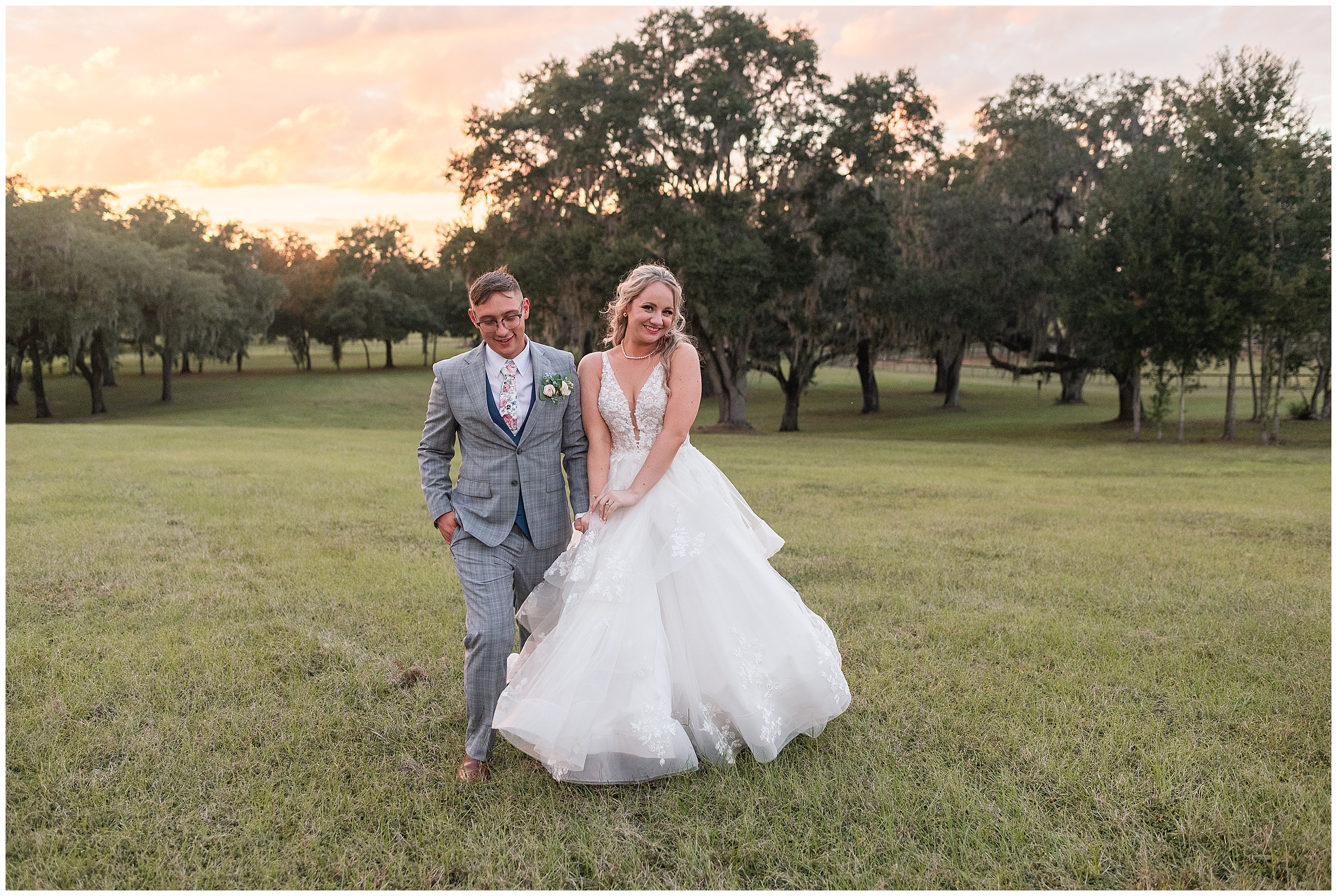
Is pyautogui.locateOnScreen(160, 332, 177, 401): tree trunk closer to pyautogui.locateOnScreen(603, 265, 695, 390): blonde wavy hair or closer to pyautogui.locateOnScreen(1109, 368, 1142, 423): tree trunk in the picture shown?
pyautogui.locateOnScreen(1109, 368, 1142, 423): tree trunk

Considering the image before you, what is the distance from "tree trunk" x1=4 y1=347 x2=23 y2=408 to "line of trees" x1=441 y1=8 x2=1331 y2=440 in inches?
797

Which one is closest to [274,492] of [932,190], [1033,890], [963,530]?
[963,530]

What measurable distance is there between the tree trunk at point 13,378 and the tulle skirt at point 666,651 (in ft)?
127

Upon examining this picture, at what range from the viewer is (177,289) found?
3522 centimetres

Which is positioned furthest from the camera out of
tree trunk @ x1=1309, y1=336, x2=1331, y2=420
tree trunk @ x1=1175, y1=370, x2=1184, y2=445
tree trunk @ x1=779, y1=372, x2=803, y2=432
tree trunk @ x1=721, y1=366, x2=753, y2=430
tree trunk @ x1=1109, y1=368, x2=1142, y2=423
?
tree trunk @ x1=779, y1=372, x2=803, y2=432

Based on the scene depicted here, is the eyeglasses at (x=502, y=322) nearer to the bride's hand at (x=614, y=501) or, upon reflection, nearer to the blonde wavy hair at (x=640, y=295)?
the blonde wavy hair at (x=640, y=295)

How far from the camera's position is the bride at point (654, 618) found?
3.72 metres

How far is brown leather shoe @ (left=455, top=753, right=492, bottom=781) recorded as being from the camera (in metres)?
→ 3.86

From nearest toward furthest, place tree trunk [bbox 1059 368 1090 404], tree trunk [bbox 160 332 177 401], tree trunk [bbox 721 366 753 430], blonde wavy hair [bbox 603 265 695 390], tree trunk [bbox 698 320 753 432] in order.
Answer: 1. blonde wavy hair [bbox 603 265 695 390]
2. tree trunk [bbox 698 320 753 432]
3. tree trunk [bbox 721 366 753 430]
4. tree trunk [bbox 160 332 177 401]
5. tree trunk [bbox 1059 368 1090 404]

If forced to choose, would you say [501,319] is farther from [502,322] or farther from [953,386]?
[953,386]

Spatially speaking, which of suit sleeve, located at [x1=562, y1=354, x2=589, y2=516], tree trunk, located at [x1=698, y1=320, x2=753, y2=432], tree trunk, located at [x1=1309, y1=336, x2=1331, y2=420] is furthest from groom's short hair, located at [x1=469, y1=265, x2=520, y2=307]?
tree trunk, located at [x1=1309, y1=336, x2=1331, y2=420]

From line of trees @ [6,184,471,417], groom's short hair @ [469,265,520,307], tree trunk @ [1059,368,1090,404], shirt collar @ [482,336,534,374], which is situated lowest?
tree trunk @ [1059,368,1090,404]

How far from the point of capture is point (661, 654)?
3836 millimetres

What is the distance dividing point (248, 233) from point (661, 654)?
173 ft
